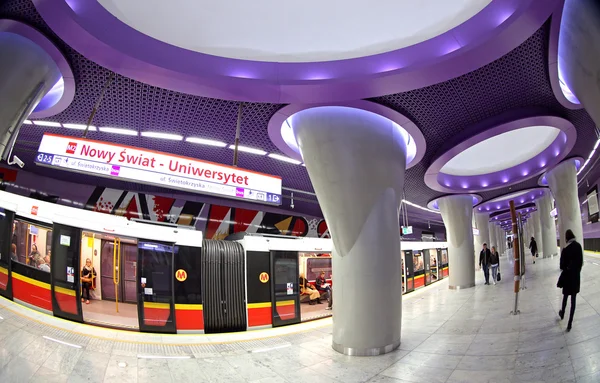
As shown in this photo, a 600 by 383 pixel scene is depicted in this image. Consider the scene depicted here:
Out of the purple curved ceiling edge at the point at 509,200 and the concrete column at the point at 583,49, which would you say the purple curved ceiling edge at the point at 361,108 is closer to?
the concrete column at the point at 583,49

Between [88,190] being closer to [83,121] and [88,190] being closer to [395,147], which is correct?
[83,121]

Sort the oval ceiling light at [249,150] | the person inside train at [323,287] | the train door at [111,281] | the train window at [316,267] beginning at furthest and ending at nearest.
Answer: the person inside train at [323,287], the train window at [316,267], the oval ceiling light at [249,150], the train door at [111,281]

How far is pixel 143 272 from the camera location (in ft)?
22.4

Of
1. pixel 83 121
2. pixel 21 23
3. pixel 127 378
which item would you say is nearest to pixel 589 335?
pixel 127 378

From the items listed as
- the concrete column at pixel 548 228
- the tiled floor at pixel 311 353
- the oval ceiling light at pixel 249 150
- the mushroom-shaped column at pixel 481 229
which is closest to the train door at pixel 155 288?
the tiled floor at pixel 311 353

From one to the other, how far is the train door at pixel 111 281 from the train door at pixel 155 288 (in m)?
0.20

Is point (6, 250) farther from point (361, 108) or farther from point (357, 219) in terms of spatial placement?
point (361, 108)

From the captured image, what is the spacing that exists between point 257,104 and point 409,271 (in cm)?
1153

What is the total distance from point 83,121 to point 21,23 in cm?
328

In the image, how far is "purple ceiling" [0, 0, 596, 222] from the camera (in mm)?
4520

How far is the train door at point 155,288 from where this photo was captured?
6828mm

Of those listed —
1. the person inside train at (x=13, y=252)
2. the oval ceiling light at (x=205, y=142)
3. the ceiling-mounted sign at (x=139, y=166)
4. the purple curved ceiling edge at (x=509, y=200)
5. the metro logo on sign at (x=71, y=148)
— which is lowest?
the person inside train at (x=13, y=252)

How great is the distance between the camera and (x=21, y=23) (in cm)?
361

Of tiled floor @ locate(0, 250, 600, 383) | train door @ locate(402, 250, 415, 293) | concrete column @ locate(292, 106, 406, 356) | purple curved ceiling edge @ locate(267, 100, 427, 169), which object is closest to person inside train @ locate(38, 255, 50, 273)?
tiled floor @ locate(0, 250, 600, 383)
